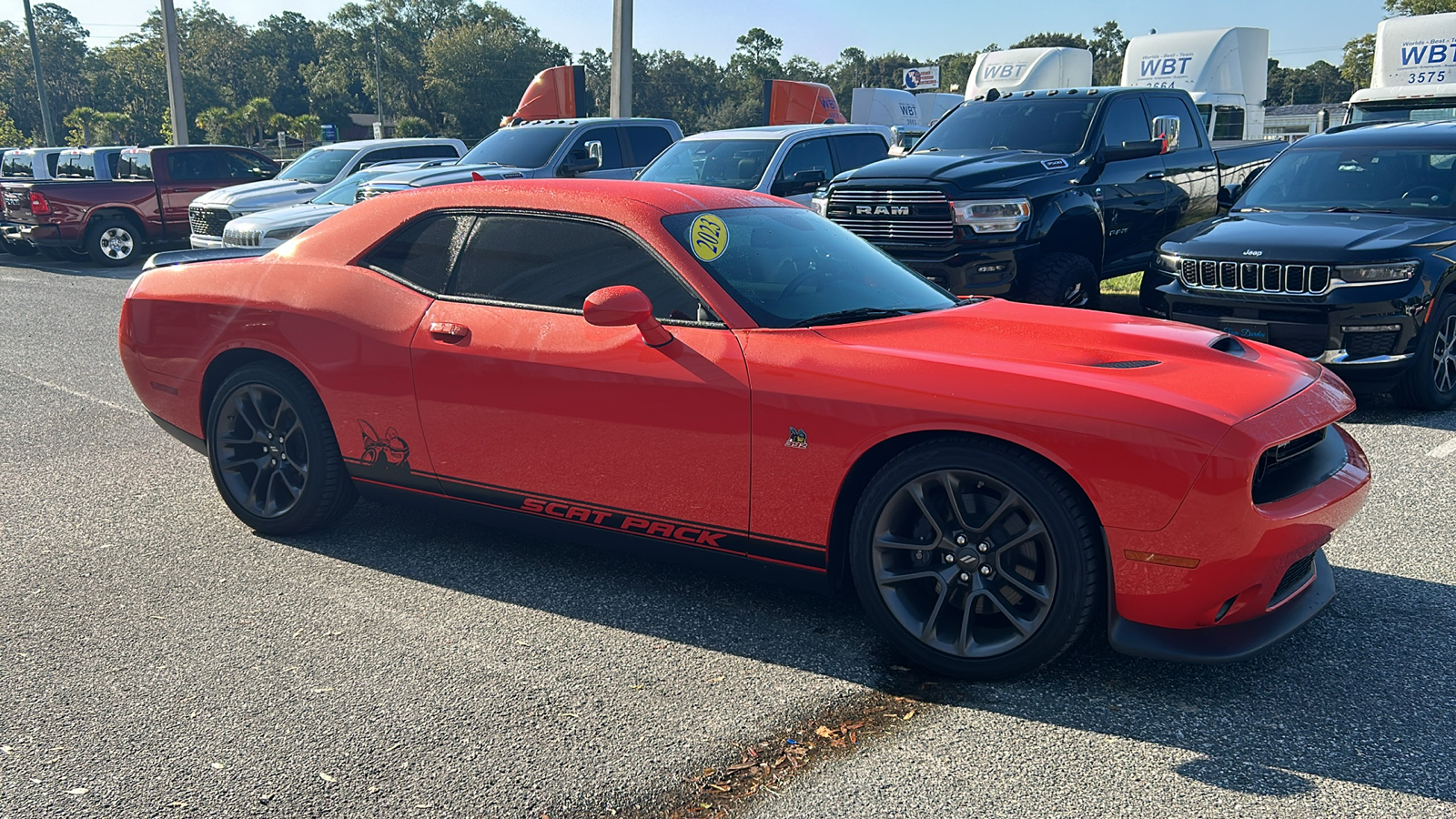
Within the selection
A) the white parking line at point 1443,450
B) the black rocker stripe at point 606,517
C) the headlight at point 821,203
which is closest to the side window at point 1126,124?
the headlight at point 821,203

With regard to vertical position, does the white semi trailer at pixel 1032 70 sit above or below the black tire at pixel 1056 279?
above

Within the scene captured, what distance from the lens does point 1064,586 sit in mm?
3260

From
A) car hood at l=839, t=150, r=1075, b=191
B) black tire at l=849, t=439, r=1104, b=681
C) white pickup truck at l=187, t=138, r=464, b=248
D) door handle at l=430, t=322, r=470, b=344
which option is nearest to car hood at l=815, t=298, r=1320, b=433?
black tire at l=849, t=439, r=1104, b=681

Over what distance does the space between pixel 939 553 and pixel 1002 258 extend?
5.44 m

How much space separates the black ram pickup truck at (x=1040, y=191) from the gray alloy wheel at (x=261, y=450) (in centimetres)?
519

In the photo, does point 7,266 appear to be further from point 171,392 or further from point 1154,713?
point 1154,713

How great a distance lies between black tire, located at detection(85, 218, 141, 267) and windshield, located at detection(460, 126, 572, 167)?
277 inches

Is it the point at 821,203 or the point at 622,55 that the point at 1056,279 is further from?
the point at 622,55

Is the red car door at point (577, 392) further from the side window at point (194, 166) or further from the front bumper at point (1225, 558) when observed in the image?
Answer: the side window at point (194, 166)

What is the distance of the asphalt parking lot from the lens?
9.37 ft

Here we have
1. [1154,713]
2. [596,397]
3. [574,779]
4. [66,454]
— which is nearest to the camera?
[574,779]

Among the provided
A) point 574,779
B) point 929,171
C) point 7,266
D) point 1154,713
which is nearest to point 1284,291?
point 929,171

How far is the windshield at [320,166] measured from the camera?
16.5 meters

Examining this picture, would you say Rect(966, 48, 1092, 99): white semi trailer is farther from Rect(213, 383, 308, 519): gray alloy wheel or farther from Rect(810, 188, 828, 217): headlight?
Rect(213, 383, 308, 519): gray alloy wheel
